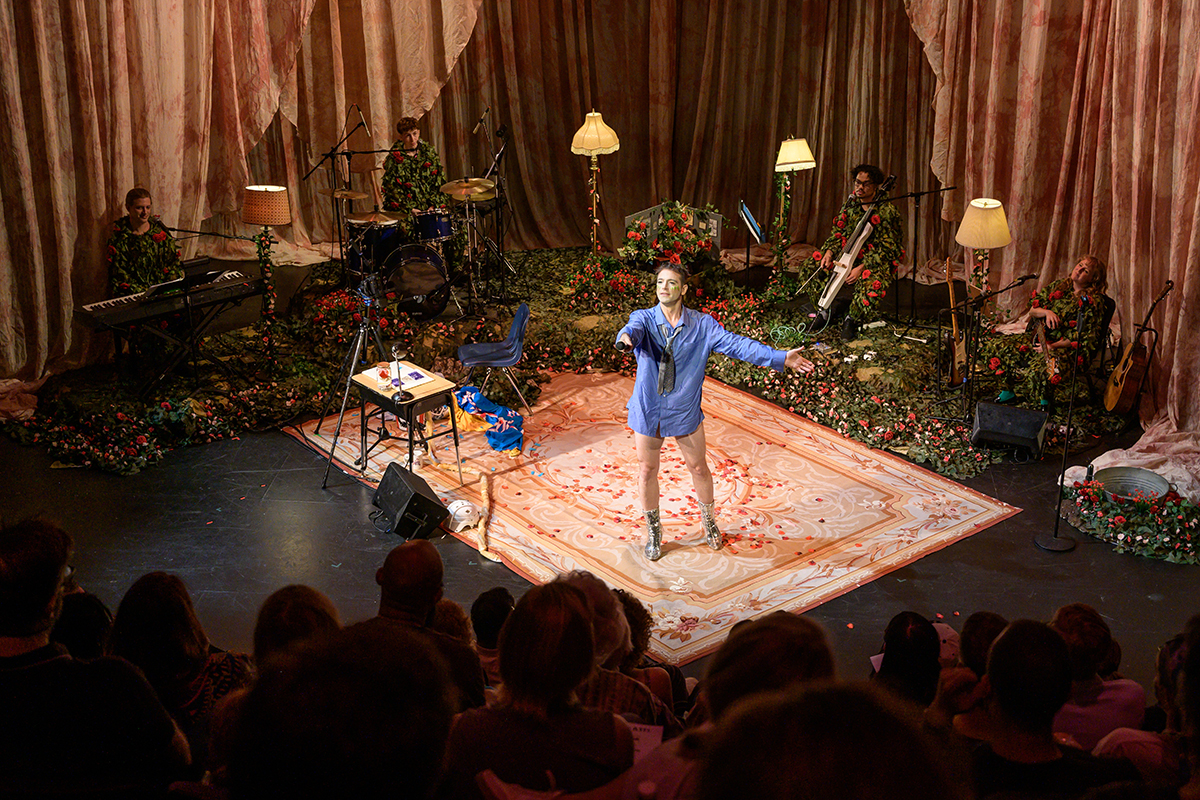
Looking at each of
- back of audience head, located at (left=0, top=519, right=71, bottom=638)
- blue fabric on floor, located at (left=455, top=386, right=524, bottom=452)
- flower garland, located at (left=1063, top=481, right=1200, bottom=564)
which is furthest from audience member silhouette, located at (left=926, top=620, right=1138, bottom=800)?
blue fabric on floor, located at (left=455, top=386, right=524, bottom=452)

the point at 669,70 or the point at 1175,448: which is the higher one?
the point at 669,70

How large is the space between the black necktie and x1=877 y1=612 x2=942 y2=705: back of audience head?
7.75ft

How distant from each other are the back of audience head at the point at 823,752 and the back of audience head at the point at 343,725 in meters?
0.45

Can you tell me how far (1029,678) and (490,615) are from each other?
5.05 ft

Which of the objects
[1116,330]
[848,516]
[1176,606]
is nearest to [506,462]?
[848,516]

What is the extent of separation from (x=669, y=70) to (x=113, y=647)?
9.17m

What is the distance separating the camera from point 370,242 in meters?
8.36

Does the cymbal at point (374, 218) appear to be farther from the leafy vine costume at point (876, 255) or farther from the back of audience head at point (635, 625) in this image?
the back of audience head at point (635, 625)

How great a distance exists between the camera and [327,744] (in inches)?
57.2

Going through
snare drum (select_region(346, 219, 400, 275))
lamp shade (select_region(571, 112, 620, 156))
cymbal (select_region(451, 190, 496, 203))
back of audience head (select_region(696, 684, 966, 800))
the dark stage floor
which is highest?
lamp shade (select_region(571, 112, 620, 156))

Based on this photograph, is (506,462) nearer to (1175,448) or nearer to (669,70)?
(1175,448)

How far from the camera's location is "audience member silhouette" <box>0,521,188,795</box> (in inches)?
81.1

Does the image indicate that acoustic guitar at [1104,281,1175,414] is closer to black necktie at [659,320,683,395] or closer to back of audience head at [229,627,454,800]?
black necktie at [659,320,683,395]

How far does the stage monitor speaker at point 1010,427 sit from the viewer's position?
251 inches
